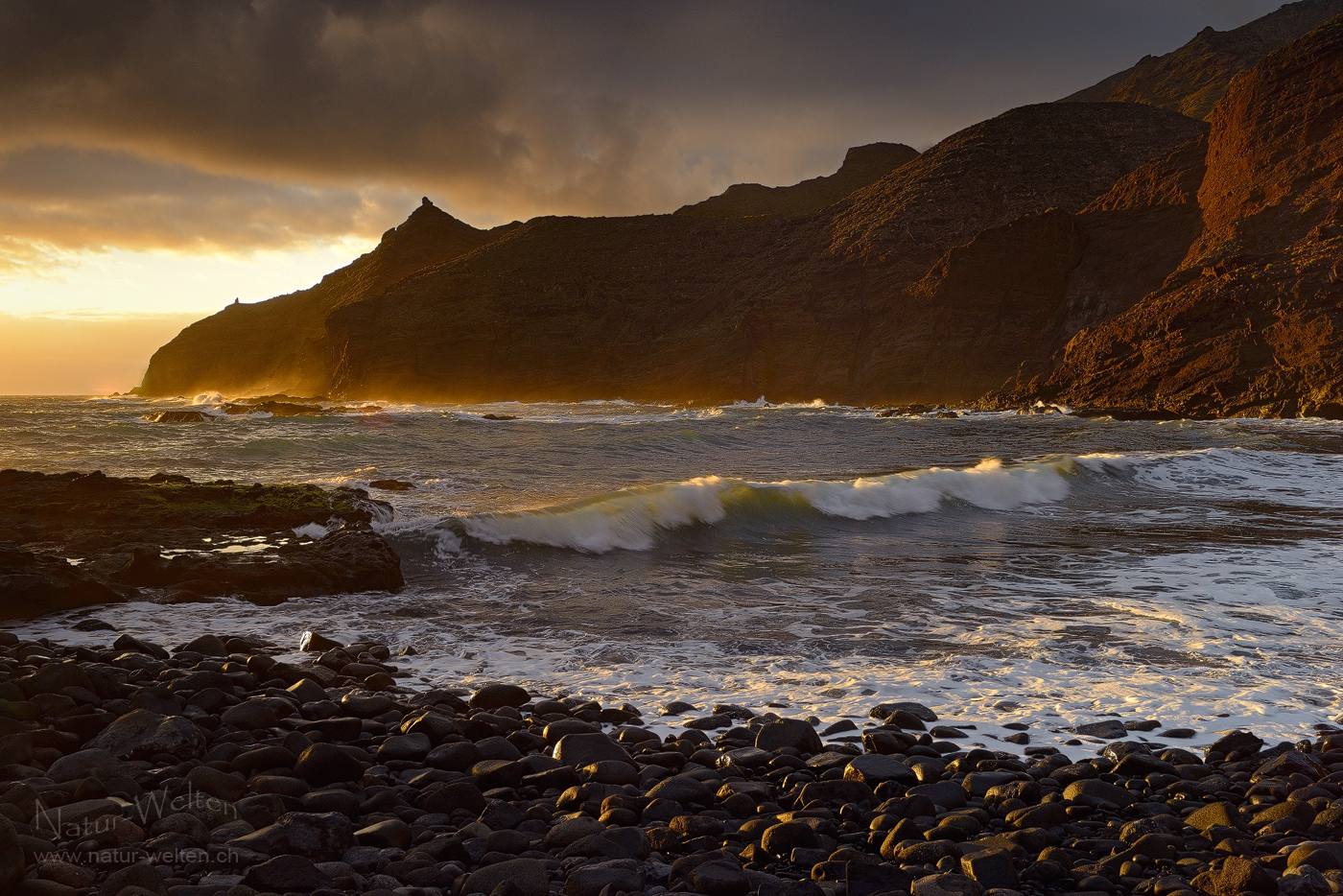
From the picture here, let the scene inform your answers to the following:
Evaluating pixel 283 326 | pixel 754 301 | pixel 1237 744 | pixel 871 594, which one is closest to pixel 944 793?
pixel 1237 744

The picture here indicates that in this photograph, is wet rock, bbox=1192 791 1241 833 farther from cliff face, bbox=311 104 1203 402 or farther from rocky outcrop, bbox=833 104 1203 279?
rocky outcrop, bbox=833 104 1203 279

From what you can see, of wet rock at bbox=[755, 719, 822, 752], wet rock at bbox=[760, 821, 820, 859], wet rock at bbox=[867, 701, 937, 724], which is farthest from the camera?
wet rock at bbox=[867, 701, 937, 724]

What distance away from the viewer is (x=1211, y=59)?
123 m

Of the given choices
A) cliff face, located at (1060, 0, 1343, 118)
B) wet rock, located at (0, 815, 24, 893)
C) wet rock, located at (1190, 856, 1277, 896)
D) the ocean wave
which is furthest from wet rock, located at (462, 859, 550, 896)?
cliff face, located at (1060, 0, 1343, 118)

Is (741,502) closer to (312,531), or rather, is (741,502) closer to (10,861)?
(312,531)

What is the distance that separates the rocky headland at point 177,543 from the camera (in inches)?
291

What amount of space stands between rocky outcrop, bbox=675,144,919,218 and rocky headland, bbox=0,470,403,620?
123508 millimetres

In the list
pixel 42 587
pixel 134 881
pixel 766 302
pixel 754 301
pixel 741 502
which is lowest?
pixel 134 881

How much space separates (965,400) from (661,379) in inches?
1316

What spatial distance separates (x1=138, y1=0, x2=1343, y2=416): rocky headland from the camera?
45812mm

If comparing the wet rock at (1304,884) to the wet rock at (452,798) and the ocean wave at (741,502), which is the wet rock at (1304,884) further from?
the ocean wave at (741,502)

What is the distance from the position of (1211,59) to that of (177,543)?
155713 mm

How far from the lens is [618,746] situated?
13.8 feet

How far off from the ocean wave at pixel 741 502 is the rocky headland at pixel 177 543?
1.98 metres
